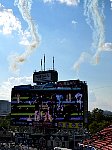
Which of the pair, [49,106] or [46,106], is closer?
[49,106]

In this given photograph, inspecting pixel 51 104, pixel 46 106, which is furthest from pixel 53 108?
pixel 46 106

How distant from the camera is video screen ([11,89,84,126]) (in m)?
64.2

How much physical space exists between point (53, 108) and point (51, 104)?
0.85 m

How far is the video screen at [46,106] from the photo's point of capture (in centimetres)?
6419

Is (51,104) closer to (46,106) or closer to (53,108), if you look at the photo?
(53,108)

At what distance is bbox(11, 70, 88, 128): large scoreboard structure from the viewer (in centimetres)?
6419

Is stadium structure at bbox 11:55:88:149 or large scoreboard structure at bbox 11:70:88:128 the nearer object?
large scoreboard structure at bbox 11:70:88:128

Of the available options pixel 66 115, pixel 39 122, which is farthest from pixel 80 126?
pixel 39 122

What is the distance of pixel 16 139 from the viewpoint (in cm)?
8069

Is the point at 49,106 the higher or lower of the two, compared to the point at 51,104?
lower

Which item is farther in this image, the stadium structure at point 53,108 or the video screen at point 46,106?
the stadium structure at point 53,108

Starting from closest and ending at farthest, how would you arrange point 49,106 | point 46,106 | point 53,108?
1. point 53,108
2. point 49,106
3. point 46,106

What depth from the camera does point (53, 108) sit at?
6606 cm

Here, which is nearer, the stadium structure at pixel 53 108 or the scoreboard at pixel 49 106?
the scoreboard at pixel 49 106
